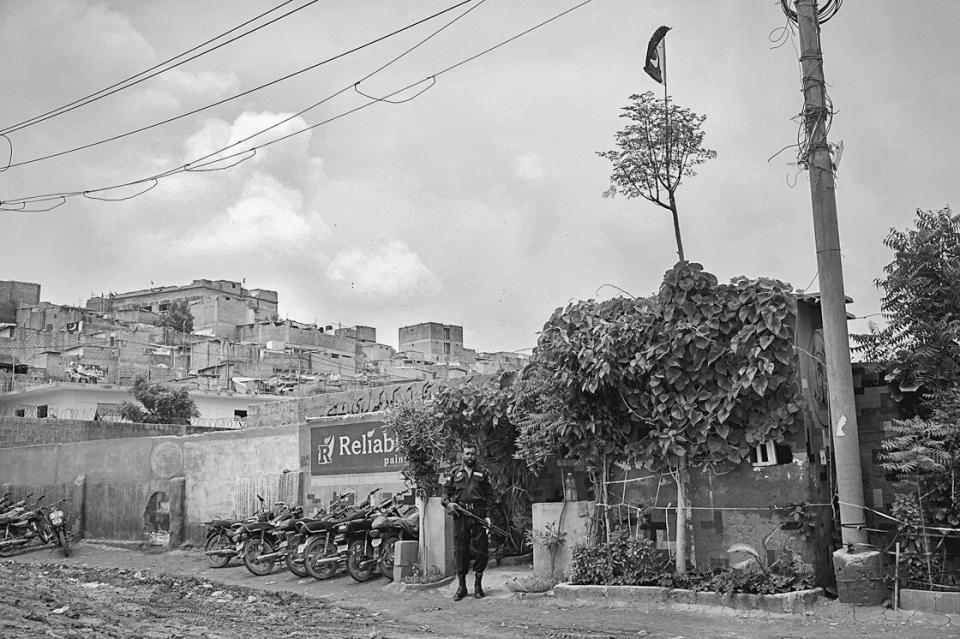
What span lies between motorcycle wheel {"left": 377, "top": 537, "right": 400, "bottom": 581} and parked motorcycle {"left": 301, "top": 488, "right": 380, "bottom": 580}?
0.63 m

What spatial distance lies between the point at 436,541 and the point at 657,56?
708 cm

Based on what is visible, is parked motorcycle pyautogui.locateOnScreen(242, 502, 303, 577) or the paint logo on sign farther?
the paint logo on sign

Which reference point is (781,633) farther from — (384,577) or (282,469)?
(282,469)

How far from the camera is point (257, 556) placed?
15023 mm

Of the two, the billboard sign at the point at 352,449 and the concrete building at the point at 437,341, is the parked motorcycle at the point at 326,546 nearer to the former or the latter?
the billboard sign at the point at 352,449

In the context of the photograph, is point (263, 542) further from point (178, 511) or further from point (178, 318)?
point (178, 318)

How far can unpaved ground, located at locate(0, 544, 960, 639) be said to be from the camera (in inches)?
337

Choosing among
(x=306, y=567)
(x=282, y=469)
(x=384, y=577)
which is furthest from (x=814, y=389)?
(x=282, y=469)

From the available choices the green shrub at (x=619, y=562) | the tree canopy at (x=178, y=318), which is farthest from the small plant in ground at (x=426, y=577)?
the tree canopy at (x=178, y=318)

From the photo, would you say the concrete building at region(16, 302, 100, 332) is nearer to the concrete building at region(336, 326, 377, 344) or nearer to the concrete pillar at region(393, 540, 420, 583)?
the concrete building at region(336, 326, 377, 344)

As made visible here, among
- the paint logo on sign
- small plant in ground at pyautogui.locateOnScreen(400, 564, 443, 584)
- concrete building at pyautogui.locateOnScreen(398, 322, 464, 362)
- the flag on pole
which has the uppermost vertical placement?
concrete building at pyautogui.locateOnScreen(398, 322, 464, 362)

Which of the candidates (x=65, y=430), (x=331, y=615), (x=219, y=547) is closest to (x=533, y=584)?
(x=331, y=615)

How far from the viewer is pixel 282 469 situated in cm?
1784

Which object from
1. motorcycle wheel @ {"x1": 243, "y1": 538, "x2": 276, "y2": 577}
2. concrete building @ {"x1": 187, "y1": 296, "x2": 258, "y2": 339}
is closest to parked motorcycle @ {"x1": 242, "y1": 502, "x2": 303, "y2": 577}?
motorcycle wheel @ {"x1": 243, "y1": 538, "x2": 276, "y2": 577}
